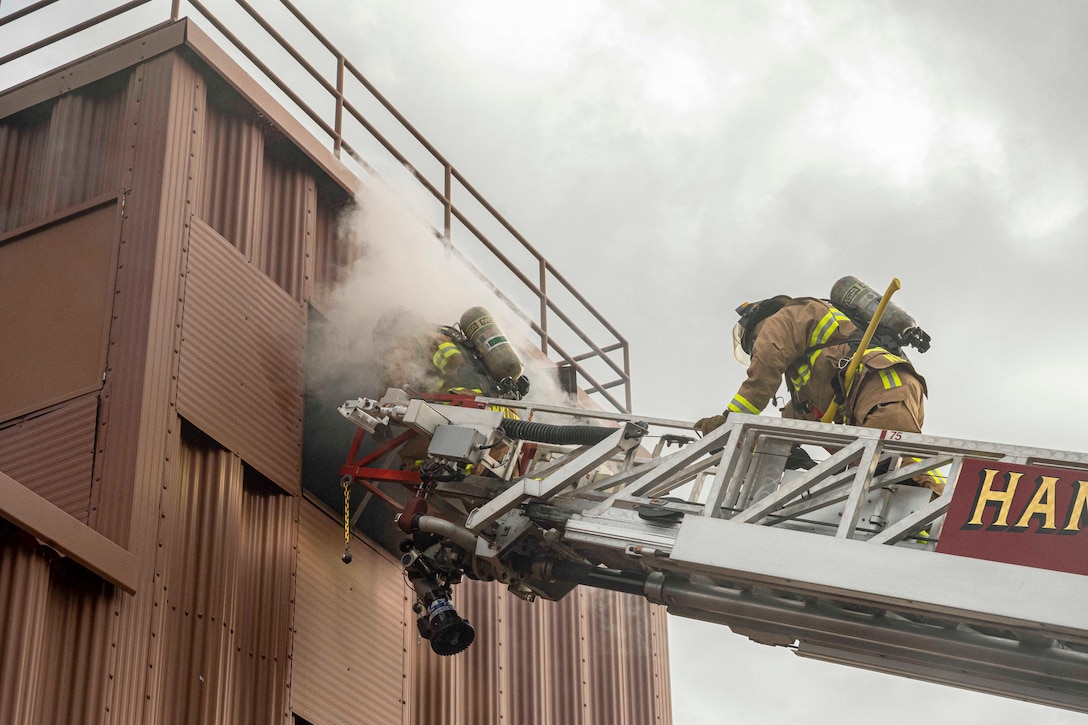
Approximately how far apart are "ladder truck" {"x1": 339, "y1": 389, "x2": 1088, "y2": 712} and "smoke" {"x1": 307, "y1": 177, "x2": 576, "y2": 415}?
1.56m

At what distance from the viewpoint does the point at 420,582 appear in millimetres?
8328

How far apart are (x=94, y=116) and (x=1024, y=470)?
6944mm

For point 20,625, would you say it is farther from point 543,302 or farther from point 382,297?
point 543,302

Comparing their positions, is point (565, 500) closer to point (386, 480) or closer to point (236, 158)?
point (386, 480)

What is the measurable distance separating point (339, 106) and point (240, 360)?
3469mm

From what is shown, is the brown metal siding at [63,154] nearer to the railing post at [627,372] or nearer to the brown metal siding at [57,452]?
the brown metal siding at [57,452]

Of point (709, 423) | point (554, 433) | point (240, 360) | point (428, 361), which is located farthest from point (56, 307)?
point (709, 423)

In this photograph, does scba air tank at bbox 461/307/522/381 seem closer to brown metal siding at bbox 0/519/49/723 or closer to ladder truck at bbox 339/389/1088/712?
ladder truck at bbox 339/389/1088/712

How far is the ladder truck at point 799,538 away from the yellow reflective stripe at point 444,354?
1.30 meters

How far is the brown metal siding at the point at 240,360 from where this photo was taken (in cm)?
899

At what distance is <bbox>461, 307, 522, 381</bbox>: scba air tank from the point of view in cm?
1009

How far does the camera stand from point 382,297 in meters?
11.1

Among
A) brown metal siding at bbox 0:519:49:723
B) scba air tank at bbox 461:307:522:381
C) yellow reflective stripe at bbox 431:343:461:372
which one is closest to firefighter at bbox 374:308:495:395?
yellow reflective stripe at bbox 431:343:461:372

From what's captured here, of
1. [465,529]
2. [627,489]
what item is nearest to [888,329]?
[627,489]
